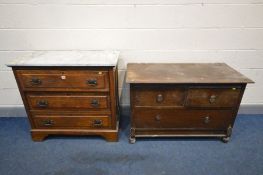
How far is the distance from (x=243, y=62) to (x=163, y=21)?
3.43ft

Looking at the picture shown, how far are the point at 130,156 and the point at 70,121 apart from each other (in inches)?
27.1

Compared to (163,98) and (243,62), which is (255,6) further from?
(163,98)

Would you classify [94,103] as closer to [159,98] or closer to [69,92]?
[69,92]

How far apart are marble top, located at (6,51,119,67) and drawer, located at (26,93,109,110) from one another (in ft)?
1.02

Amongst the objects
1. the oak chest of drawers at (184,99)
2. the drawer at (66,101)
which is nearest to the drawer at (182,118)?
the oak chest of drawers at (184,99)

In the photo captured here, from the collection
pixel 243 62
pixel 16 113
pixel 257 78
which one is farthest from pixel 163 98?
pixel 16 113

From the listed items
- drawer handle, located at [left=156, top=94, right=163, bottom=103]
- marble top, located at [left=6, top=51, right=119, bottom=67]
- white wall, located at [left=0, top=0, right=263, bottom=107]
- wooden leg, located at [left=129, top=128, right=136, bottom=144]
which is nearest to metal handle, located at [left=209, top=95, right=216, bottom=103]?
drawer handle, located at [left=156, top=94, right=163, bottom=103]

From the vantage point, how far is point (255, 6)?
6.38 ft

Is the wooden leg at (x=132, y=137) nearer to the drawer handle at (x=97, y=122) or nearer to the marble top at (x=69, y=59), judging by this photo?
the drawer handle at (x=97, y=122)

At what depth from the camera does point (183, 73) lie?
1.84 metres

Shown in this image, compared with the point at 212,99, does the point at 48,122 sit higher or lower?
lower

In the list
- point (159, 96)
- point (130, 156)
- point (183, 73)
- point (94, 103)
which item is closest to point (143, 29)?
point (183, 73)

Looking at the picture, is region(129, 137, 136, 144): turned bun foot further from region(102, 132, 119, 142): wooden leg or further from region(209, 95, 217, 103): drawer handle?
region(209, 95, 217, 103): drawer handle

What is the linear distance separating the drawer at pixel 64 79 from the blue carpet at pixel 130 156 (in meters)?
0.64
